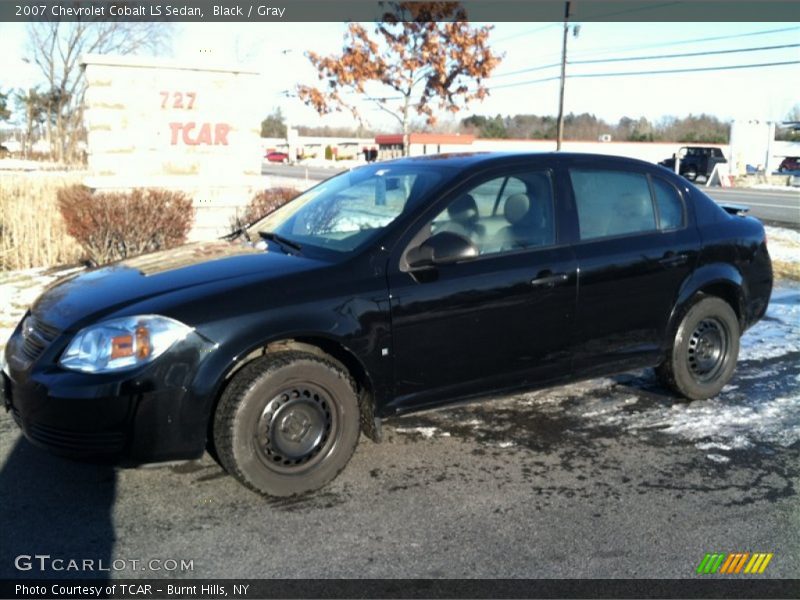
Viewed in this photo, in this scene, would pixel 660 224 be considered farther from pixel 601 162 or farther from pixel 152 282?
pixel 152 282

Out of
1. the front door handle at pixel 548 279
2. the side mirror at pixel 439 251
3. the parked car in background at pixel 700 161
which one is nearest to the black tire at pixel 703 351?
the front door handle at pixel 548 279

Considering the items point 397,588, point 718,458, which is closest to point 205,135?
point 718,458

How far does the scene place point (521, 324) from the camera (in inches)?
172

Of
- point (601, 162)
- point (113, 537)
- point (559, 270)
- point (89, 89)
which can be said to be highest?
point (89, 89)

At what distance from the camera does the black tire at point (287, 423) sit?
11.8 ft

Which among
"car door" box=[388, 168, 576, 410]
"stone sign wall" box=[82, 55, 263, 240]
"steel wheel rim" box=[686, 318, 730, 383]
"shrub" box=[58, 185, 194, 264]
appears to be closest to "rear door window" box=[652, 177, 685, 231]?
"steel wheel rim" box=[686, 318, 730, 383]

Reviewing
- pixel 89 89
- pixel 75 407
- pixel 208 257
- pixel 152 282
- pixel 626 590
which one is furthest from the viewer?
pixel 89 89

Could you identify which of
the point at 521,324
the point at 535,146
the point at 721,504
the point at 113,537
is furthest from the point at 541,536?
the point at 535,146

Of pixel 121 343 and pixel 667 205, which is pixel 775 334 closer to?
pixel 667 205

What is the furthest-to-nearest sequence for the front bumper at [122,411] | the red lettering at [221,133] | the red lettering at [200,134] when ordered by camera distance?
1. the red lettering at [221,133]
2. the red lettering at [200,134]
3. the front bumper at [122,411]

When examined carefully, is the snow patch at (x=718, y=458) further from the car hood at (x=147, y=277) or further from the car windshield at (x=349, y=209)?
the car hood at (x=147, y=277)

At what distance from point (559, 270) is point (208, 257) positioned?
208 centimetres

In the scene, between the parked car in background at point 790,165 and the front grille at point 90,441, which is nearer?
the front grille at point 90,441

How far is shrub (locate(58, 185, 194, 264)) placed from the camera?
8953mm
